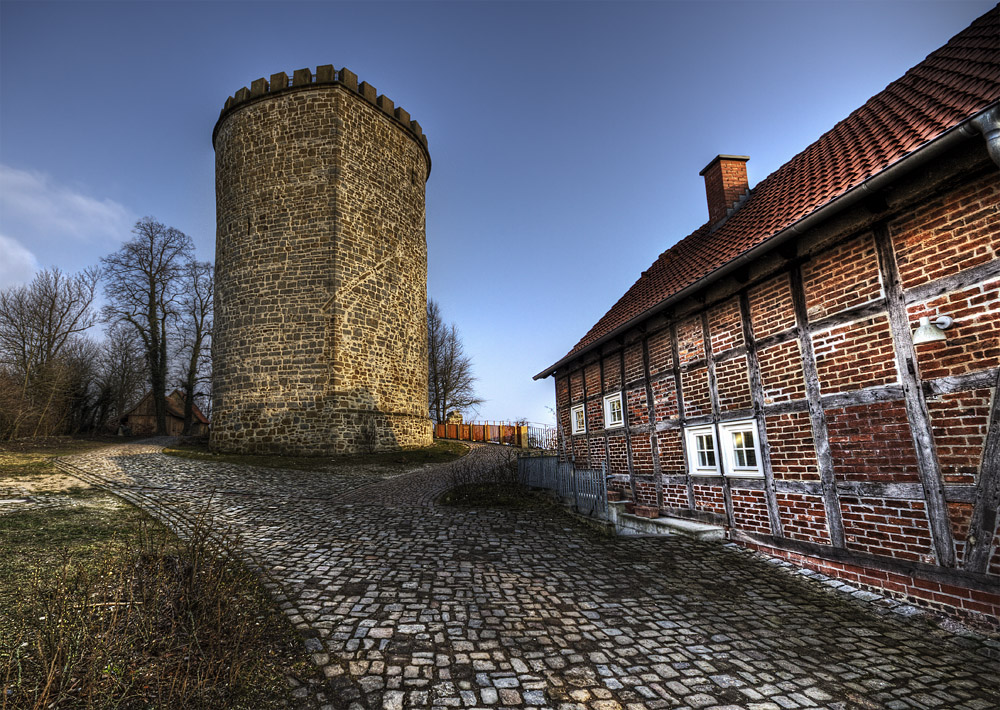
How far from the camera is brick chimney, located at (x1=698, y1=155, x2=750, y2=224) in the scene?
33.7 feet

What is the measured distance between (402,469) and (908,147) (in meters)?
13.2

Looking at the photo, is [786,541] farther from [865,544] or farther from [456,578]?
[456,578]

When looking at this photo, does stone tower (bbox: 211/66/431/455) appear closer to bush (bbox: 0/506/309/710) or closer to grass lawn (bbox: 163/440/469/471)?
grass lawn (bbox: 163/440/469/471)

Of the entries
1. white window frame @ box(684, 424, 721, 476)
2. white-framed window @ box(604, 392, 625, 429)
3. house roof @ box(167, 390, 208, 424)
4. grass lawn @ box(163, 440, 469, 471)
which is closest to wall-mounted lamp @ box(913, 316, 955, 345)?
white window frame @ box(684, 424, 721, 476)

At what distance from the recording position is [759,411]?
5.91m

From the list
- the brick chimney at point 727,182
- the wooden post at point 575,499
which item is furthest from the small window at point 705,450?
the brick chimney at point 727,182

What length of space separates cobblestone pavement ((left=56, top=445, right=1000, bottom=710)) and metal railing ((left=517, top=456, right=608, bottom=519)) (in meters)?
1.29

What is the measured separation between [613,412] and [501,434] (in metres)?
18.6

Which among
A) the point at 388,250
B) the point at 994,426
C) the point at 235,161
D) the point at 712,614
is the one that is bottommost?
the point at 712,614

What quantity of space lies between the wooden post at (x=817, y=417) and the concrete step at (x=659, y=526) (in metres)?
1.66

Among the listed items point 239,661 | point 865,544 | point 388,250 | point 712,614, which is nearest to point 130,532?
point 239,661

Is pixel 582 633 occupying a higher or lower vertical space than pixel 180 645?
lower

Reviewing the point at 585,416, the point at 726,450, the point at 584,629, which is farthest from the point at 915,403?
the point at 585,416

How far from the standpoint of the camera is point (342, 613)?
3807 millimetres
